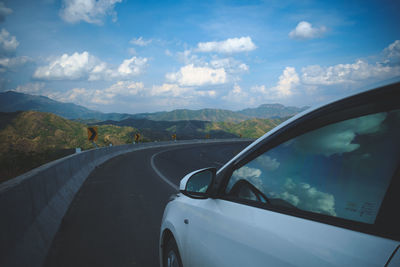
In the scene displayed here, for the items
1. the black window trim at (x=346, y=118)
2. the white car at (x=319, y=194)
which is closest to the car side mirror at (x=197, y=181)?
the white car at (x=319, y=194)

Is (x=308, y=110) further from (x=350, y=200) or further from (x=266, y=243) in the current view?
(x=266, y=243)

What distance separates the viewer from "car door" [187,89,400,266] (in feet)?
3.98

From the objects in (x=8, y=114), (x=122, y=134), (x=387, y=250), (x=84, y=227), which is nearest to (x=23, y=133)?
(x=8, y=114)

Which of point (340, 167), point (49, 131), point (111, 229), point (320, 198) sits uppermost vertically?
point (340, 167)

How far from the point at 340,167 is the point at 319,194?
19 centimetres

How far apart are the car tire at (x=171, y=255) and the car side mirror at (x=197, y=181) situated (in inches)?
25.9

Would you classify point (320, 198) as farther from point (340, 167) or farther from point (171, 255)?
point (171, 255)

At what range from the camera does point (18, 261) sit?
3172 mm

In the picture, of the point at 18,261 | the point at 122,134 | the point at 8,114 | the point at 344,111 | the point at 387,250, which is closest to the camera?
the point at 387,250

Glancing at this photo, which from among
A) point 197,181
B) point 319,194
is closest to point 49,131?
point 197,181

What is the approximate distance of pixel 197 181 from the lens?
284cm

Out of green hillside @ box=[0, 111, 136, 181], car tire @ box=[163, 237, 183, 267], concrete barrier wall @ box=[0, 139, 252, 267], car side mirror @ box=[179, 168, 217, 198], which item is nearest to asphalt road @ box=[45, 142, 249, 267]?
concrete barrier wall @ box=[0, 139, 252, 267]

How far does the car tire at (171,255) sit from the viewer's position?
2.80 metres

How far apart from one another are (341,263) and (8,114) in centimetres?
12558
